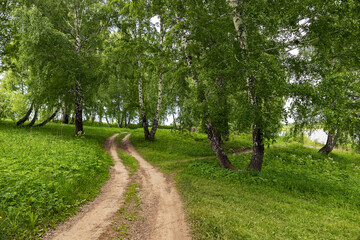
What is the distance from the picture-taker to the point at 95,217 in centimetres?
583

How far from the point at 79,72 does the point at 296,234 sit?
18760mm

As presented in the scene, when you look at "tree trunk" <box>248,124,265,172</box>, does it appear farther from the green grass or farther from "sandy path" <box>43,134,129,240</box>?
"sandy path" <box>43,134,129,240</box>

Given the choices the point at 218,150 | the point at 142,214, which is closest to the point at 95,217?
the point at 142,214

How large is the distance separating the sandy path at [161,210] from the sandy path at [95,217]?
3.65 ft

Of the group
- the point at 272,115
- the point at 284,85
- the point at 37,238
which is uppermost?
the point at 284,85

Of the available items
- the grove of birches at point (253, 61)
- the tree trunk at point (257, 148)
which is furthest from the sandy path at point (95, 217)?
the tree trunk at point (257, 148)

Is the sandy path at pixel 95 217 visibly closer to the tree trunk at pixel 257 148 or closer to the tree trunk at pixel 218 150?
the tree trunk at pixel 218 150

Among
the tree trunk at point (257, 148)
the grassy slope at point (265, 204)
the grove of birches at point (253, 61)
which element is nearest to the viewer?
the grassy slope at point (265, 204)

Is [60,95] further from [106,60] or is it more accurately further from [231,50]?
[231,50]

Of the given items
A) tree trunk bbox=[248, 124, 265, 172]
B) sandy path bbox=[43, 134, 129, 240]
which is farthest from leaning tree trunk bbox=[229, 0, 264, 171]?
sandy path bbox=[43, 134, 129, 240]

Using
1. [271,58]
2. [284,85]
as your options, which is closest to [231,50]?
[271,58]

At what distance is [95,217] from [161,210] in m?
2.16

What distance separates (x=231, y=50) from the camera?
8.36 m

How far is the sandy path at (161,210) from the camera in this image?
201 inches
